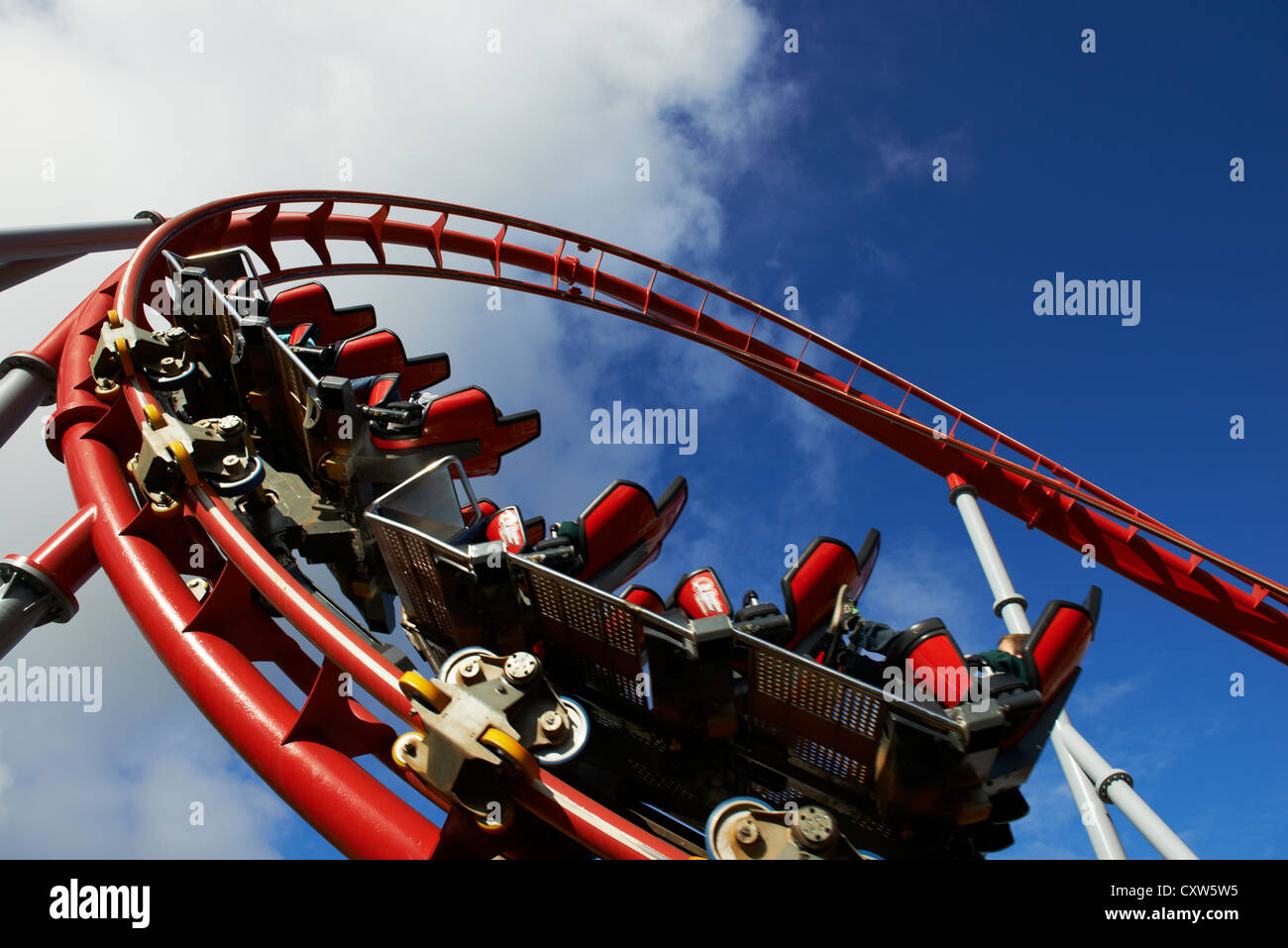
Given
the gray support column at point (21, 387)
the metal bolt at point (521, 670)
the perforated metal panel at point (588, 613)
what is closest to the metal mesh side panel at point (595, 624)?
the perforated metal panel at point (588, 613)

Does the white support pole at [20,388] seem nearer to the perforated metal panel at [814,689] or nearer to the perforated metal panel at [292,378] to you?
the perforated metal panel at [292,378]

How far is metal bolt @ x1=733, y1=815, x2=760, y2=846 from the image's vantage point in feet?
7.84

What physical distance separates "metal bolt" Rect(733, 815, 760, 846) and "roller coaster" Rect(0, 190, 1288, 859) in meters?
0.01

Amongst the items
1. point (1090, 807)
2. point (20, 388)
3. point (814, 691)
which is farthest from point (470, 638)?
point (1090, 807)

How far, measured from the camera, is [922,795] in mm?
2773

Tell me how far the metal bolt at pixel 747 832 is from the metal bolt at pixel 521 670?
2.93 ft

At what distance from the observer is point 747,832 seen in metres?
2.41

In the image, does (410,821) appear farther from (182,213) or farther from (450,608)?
(182,213)

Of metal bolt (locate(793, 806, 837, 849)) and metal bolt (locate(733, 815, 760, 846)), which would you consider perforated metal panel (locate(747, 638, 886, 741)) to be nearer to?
metal bolt (locate(793, 806, 837, 849))

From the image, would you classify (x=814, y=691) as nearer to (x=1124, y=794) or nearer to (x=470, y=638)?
(x=470, y=638)

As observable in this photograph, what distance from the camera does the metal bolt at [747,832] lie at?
94.0 inches

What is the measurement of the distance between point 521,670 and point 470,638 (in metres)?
0.68

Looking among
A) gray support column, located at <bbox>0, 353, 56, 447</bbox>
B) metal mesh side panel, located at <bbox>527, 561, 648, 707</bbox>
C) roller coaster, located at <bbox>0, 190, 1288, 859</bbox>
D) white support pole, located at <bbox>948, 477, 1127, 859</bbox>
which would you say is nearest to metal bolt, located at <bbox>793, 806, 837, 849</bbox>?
roller coaster, located at <bbox>0, 190, 1288, 859</bbox>
